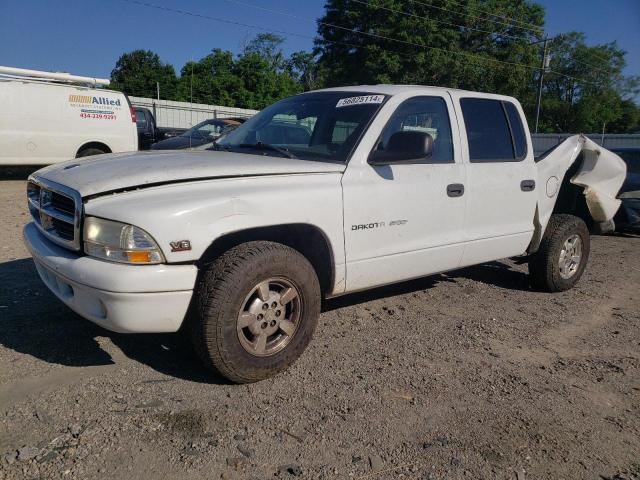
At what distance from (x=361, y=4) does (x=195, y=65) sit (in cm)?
1650

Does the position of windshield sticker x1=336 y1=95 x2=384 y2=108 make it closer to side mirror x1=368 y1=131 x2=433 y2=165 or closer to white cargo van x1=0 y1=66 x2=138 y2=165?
side mirror x1=368 y1=131 x2=433 y2=165

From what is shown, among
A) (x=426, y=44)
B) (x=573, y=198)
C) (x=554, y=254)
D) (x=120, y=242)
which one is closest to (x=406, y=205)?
(x=120, y=242)

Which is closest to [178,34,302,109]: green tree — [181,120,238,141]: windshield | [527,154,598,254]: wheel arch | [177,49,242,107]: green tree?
[177,49,242,107]: green tree

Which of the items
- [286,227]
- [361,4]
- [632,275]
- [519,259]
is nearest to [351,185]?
[286,227]

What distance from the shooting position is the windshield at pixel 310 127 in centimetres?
359

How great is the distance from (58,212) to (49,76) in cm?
997

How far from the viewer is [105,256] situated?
267 centimetres

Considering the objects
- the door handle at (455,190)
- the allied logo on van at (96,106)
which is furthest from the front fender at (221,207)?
the allied logo on van at (96,106)

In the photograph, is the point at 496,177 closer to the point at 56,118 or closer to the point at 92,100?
the point at 56,118

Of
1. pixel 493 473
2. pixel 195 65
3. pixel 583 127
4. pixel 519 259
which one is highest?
pixel 195 65

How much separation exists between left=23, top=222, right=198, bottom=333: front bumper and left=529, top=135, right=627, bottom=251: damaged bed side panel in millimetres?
3507

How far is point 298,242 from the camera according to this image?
338cm

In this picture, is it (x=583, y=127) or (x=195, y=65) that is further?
(x=583, y=127)

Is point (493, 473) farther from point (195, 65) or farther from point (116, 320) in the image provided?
point (195, 65)
